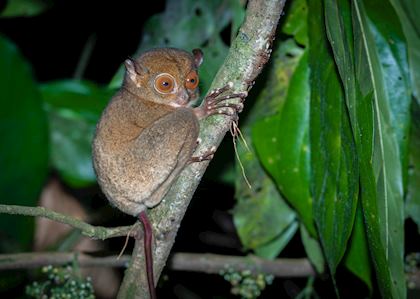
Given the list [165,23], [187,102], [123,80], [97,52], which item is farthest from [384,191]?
[97,52]

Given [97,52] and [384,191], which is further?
[97,52]

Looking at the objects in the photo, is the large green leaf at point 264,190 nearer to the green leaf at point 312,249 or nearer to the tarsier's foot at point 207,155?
the green leaf at point 312,249

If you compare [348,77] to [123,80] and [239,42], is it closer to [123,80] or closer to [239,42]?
[239,42]

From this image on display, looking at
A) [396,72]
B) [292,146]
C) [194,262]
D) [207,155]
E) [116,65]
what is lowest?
[194,262]

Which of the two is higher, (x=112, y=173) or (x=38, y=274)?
(x=112, y=173)

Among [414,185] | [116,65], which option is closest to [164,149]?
[414,185]

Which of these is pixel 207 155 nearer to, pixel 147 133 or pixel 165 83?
pixel 147 133
